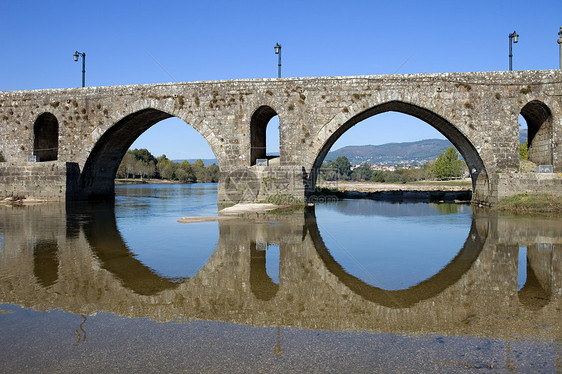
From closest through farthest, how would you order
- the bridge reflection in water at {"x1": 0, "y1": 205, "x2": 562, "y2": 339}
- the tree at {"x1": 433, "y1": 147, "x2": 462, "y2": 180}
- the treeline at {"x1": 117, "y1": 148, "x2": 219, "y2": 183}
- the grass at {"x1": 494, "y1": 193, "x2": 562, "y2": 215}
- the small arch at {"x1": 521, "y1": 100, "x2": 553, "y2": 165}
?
the bridge reflection in water at {"x1": 0, "y1": 205, "x2": 562, "y2": 339}, the grass at {"x1": 494, "y1": 193, "x2": 562, "y2": 215}, the small arch at {"x1": 521, "y1": 100, "x2": 553, "y2": 165}, the tree at {"x1": 433, "y1": 147, "x2": 462, "y2": 180}, the treeline at {"x1": 117, "y1": 148, "x2": 219, "y2": 183}

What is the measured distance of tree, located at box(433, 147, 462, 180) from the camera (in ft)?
225

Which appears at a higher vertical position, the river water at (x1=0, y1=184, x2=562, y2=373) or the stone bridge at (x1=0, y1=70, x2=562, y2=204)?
the stone bridge at (x1=0, y1=70, x2=562, y2=204)

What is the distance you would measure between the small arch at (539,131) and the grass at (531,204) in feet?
8.38

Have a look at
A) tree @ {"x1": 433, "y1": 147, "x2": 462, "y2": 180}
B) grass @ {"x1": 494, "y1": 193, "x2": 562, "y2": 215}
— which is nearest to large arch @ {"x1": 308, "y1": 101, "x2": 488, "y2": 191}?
grass @ {"x1": 494, "y1": 193, "x2": 562, "y2": 215}

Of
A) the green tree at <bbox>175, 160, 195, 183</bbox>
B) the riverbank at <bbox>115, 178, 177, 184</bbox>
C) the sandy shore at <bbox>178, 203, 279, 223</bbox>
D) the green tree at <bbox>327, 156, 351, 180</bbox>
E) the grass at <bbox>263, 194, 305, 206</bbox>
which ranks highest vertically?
the green tree at <bbox>327, 156, 351, 180</bbox>

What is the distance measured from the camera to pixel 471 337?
4.08m

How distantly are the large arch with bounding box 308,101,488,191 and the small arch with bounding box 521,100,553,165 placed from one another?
2612 millimetres

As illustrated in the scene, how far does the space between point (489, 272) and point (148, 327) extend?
504cm

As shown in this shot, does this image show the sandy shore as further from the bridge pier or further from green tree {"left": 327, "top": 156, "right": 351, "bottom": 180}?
green tree {"left": 327, "top": 156, "right": 351, "bottom": 180}

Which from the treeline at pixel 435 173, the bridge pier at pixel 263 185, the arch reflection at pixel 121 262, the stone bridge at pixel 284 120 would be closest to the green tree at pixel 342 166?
the treeline at pixel 435 173

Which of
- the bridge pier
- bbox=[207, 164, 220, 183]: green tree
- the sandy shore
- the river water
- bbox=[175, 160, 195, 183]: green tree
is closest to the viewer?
the river water

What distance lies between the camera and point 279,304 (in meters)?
5.12

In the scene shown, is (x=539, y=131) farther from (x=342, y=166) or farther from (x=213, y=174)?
(x=342, y=166)

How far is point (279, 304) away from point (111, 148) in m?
21.3
